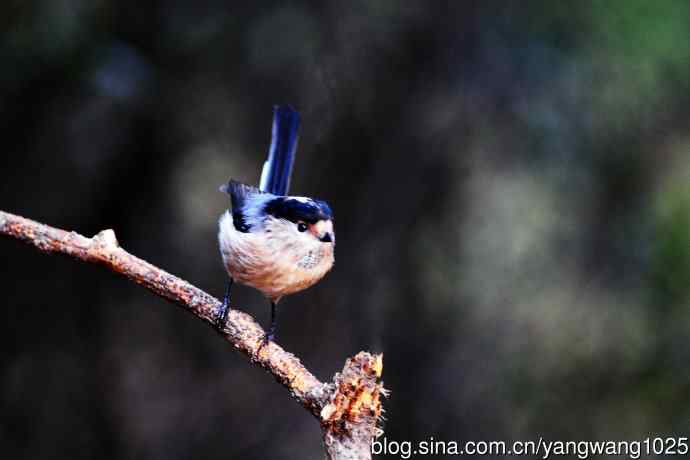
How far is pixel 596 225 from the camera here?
162 inches

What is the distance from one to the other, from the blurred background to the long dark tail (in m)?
1.16

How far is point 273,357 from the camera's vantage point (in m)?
2.20

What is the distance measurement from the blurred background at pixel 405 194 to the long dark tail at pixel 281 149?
116cm

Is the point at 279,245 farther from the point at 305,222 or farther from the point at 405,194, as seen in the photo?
the point at 405,194

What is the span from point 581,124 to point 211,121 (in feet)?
6.33

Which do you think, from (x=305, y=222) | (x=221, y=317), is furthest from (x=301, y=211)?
(x=221, y=317)

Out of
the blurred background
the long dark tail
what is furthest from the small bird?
the blurred background

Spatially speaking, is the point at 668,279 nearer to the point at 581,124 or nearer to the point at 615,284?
the point at 615,284

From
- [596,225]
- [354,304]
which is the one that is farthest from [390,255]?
[596,225]

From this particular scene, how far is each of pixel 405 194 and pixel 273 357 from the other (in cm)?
213

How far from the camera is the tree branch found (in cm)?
193

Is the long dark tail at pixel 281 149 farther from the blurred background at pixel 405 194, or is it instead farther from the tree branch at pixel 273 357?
the blurred background at pixel 405 194

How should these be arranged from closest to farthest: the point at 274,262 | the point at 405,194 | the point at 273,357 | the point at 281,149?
the point at 273,357
the point at 274,262
the point at 281,149
the point at 405,194

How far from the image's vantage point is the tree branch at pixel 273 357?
75.9 inches
